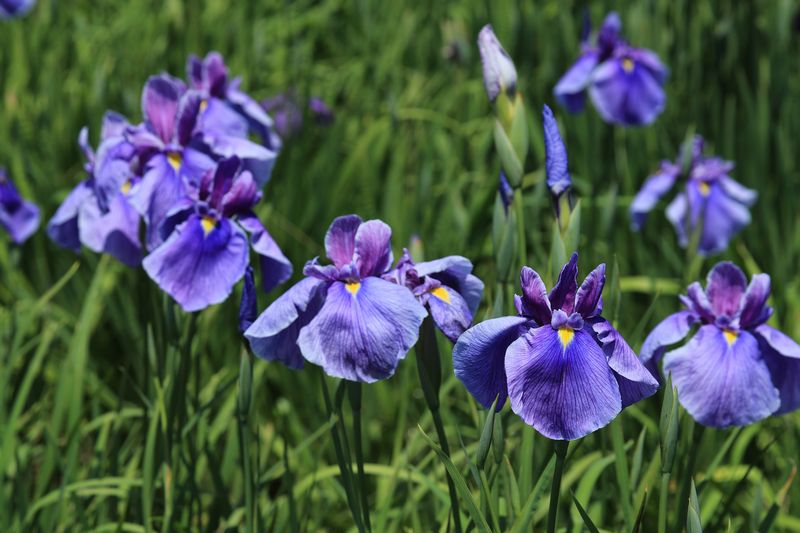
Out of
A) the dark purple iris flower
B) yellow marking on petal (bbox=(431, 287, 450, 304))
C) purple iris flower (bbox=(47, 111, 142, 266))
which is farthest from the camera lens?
the dark purple iris flower

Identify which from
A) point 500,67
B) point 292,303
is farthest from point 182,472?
point 500,67

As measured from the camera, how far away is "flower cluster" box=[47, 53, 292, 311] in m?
1.72

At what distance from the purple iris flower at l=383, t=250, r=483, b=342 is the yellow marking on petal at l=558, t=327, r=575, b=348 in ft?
0.70

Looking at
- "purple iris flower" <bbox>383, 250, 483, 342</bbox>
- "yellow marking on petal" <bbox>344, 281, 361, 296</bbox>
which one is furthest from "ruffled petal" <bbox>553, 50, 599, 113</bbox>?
"yellow marking on petal" <bbox>344, 281, 361, 296</bbox>

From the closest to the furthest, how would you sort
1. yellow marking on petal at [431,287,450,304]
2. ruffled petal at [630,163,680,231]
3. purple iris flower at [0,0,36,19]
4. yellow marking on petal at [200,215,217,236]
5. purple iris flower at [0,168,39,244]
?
yellow marking on petal at [431,287,450,304], yellow marking on petal at [200,215,217,236], purple iris flower at [0,168,39,244], ruffled petal at [630,163,680,231], purple iris flower at [0,0,36,19]

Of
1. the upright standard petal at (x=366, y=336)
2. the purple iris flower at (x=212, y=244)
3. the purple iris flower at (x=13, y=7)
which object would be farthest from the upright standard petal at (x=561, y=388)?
the purple iris flower at (x=13, y=7)

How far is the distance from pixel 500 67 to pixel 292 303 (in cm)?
71

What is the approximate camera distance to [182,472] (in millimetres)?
2352

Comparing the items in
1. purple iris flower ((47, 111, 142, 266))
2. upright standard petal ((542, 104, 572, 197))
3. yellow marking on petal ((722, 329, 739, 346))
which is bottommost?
yellow marking on petal ((722, 329, 739, 346))

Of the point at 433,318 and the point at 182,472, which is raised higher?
the point at 433,318

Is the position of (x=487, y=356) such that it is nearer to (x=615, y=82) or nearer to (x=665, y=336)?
(x=665, y=336)

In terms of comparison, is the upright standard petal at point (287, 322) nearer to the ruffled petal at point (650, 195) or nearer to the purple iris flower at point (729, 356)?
the purple iris flower at point (729, 356)

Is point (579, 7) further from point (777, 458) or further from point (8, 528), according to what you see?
point (8, 528)

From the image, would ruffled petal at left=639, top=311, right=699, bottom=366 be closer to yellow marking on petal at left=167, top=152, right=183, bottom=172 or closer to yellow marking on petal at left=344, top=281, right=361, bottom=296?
yellow marking on petal at left=344, top=281, right=361, bottom=296
